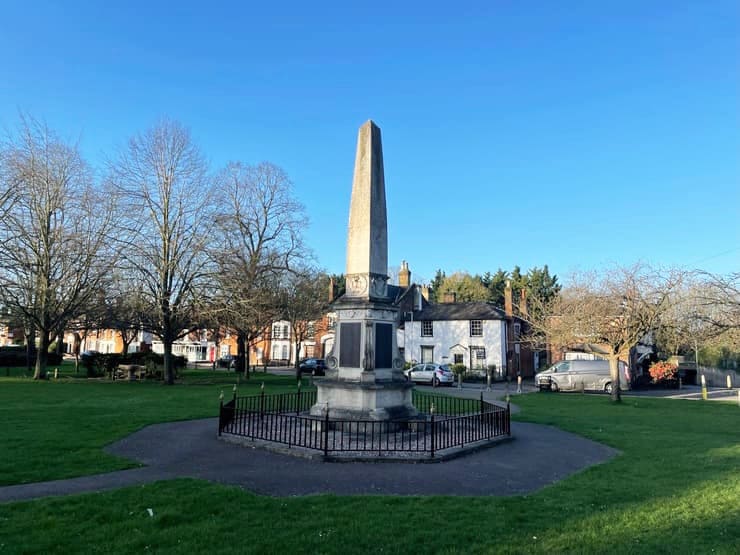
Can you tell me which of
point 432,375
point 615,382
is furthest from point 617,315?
point 432,375

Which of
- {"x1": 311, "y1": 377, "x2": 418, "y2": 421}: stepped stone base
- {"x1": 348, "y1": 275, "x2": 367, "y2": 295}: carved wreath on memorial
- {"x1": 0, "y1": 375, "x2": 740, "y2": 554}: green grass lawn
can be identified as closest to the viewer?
{"x1": 0, "y1": 375, "x2": 740, "y2": 554}: green grass lawn

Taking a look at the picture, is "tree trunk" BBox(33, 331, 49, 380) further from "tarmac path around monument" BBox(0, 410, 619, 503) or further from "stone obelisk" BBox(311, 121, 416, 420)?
"stone obelisk" BBox(311, 121, 416, 420)

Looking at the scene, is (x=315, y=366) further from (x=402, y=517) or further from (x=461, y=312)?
(x=402, y=517)

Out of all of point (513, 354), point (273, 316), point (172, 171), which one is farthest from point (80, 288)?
point (513, 354)

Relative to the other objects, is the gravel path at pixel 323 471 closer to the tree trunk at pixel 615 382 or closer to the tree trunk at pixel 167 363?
the tree trunk at pixel 615 382

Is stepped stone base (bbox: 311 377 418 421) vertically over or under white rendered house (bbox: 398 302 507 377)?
under

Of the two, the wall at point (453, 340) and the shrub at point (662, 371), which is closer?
the shrub at point (662, 371)

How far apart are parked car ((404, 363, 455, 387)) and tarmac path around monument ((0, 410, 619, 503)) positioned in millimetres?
22440

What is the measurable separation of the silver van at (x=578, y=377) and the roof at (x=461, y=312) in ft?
41.2

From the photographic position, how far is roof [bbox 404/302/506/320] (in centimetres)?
4444

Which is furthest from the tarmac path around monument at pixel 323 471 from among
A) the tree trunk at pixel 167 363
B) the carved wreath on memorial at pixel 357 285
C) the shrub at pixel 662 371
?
the shrub at pixel 662 371

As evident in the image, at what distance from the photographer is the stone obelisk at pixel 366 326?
12804 mm

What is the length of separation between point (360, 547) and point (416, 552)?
0.60 meters

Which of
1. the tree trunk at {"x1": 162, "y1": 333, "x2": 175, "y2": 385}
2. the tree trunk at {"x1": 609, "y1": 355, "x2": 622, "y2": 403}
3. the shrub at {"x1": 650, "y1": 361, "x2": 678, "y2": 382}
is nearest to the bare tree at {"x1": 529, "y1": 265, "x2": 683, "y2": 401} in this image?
the tree trunk at {"x1": 609, "y1": 355, "x2": 622, "y2": 403}
